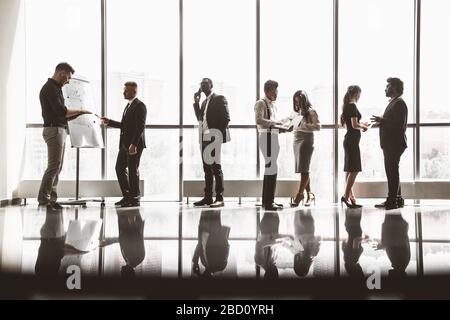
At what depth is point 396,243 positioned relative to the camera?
371 centimetres

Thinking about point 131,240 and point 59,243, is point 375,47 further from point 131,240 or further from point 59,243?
point 59,243

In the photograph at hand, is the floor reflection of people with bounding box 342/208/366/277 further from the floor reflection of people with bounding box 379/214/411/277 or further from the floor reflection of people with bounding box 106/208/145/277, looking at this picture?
the floor reflection of people with bounding box 106/208/145/277

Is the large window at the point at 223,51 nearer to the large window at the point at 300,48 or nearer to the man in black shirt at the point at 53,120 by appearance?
the large window at the point at 300,48

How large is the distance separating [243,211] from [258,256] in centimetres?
305

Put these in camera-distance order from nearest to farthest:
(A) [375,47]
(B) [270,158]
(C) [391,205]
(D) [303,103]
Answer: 1. (B) [270,158]
2. (C) [391,205]
3. (D) [303,103]
4. (A) [375,47]

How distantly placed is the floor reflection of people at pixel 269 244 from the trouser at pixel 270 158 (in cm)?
90

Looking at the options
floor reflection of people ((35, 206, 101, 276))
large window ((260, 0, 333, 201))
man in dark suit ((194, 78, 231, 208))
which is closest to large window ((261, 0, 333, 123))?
large window ((260, 0, 333, 201))

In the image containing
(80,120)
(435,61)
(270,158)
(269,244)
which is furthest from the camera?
(435,61)

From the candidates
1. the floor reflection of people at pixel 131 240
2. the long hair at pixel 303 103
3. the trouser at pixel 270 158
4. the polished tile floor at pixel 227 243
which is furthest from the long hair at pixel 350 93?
the floor reflection of people at pixel 131 240

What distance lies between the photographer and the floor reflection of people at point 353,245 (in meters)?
2.79

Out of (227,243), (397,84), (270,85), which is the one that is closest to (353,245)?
(227,243)

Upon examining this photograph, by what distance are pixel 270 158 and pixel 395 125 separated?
5.60 ft

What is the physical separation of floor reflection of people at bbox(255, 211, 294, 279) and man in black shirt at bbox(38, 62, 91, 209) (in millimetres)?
2799
